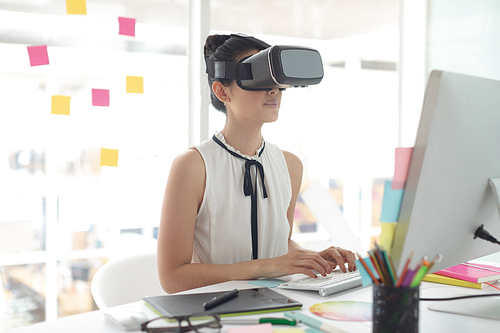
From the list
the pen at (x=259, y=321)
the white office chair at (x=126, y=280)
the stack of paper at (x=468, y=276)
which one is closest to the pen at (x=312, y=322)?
the pen at (x=259, y=321)

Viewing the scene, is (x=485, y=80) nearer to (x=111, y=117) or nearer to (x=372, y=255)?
Answer: (x=372, y=255)

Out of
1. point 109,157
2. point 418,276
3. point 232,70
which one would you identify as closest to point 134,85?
point 109,157

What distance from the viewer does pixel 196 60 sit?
2291mm

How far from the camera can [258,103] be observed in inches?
50.1

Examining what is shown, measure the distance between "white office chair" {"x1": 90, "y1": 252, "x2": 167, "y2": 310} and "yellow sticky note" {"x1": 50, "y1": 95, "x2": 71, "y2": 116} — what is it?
112 cm

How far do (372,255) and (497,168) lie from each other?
0.36m

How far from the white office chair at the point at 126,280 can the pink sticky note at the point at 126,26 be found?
1303 mm

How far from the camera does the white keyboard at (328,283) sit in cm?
90

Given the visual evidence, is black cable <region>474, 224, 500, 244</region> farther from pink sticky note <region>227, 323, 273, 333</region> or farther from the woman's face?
the woman's face

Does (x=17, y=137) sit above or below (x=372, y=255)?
above

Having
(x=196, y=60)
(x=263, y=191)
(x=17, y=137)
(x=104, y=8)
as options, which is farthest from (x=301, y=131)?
(x=263, y=191)

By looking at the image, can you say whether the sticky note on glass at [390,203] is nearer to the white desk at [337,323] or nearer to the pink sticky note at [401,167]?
the pink sticky note at [401,167]

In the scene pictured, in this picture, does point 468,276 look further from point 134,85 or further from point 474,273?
point 134,85

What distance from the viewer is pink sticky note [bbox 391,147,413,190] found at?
647 millimetres
